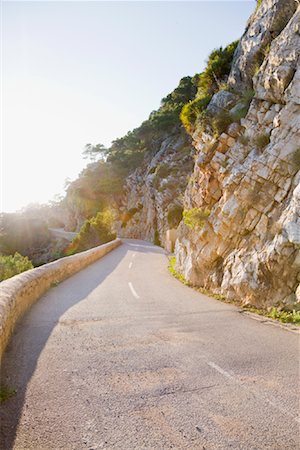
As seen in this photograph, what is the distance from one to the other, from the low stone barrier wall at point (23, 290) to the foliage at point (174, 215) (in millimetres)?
23444

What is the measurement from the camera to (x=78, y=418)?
344 centimetres

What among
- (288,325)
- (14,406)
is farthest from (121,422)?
(288,325)

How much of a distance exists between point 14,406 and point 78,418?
0.87 m

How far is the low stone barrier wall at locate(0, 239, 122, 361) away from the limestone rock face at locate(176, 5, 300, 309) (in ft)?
20.3

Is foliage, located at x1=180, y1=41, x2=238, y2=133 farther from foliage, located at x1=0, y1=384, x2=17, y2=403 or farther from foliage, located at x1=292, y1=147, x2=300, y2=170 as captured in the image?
foliage, located at x1=0, y1=384, x2=17, y2=403

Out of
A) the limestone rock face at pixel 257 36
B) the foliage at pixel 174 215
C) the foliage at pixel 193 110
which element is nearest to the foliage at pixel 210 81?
the foliage at pixel 193 110

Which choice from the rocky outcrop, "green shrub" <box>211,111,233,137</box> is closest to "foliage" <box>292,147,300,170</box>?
"green shrub" <box>211,111,233,137</box>

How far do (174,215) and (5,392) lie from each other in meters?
35.2

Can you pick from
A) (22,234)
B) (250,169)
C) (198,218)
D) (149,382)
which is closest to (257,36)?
(250,169)

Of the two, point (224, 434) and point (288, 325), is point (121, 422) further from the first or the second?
point (288, 325)

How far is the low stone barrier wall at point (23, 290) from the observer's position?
222 inches

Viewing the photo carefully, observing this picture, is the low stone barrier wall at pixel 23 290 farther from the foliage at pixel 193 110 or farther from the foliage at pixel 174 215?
the foliage at pixel 174 215

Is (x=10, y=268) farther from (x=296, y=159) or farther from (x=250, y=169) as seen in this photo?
(x=296, y=159)

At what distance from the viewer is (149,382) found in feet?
14.3
